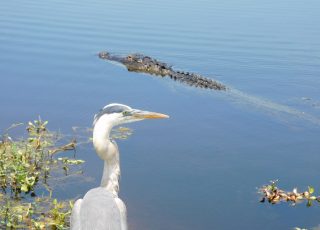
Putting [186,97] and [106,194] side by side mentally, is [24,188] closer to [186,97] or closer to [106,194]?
[106,194]

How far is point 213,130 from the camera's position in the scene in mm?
10625

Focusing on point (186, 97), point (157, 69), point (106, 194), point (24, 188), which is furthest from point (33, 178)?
point (157, 69)

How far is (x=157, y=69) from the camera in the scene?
1426 cm

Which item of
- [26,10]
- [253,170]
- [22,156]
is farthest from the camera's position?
[26,10]

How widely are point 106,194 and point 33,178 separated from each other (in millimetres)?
2621

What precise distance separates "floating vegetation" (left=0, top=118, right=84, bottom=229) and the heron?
4.09ft

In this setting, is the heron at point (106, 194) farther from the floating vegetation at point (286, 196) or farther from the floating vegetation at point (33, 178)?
the floating vegetation at point (286, 196)

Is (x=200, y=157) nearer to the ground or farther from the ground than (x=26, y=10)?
nearer to the ground

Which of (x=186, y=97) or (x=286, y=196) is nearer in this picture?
(x=286, y=196)

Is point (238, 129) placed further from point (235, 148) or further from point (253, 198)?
point (253, 198)

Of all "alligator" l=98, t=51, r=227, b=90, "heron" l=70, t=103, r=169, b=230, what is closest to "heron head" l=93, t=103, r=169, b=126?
"heron" l=70, t=103, r=169, b=230

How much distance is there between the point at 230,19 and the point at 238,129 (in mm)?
10187

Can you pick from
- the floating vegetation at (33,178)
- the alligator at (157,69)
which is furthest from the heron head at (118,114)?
the alligator at (157,69)

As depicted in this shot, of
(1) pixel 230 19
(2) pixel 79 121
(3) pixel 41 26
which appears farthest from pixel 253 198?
(1) pixel 230 19
